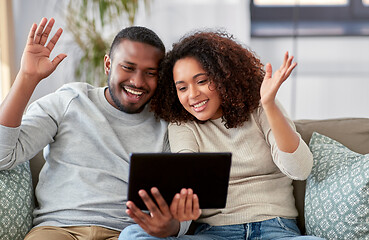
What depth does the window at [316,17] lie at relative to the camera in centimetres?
372

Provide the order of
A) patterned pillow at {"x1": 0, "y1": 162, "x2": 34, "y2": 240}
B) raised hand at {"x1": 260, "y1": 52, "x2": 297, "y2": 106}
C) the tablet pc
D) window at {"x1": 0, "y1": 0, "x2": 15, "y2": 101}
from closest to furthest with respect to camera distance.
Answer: the tablet pc
raised hand at {"x1": 260, "y1": 52, "x2": 297, "y2": 106}
patterned pillow at {"x1": 0, "y1": 162, "x2": 34, "y2": 240}
window at {"x1": 0, "y1": 0, "x2": 15, "y2": 101}

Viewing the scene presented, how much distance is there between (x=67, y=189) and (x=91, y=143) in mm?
174

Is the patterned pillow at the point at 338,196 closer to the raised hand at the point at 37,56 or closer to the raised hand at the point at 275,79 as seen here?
the raised hand at the point at 275,79

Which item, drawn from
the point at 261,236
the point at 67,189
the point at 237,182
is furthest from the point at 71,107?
the point at 261,236

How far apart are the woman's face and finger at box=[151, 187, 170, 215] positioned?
43 centimetres

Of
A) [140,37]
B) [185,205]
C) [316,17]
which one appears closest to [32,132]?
[140,37]

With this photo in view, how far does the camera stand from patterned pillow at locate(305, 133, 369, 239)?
1.56 m

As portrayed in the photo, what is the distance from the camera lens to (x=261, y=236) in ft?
5.35

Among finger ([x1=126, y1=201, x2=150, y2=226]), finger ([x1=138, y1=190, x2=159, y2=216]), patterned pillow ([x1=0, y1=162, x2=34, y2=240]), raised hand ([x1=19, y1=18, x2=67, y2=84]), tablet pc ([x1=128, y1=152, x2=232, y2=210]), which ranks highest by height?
raised hand ([x1=19, y1=18, x2=67, y2=84])

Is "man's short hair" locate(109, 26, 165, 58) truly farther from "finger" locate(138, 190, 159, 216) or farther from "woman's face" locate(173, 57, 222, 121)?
"finger" locate(138, 190, 159, 216)

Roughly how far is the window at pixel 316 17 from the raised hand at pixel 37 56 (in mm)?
2415

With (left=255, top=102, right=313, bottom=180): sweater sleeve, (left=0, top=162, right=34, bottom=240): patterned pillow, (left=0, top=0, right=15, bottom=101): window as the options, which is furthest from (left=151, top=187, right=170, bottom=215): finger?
(left=0, top=0, right=15, bottom=101): window

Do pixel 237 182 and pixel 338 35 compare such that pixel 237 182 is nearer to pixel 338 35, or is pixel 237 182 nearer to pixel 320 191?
pixel 320 191

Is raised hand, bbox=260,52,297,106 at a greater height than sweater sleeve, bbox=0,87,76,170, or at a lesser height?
greater
